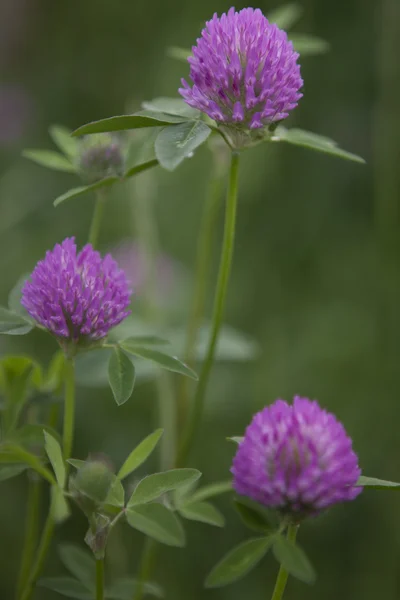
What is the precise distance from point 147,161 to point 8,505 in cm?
108

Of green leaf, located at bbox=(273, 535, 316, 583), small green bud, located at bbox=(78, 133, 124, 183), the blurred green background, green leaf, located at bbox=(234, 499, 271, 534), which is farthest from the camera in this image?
the blurred green background

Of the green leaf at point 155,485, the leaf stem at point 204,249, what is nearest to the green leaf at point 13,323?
the green leaf at point 155,485

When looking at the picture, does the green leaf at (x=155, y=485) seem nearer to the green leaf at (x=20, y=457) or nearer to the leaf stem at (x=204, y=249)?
the green leaf at (x=20, y=457)

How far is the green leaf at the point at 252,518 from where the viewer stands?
2.60 ft

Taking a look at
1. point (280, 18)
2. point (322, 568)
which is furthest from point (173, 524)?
point (322, 568)

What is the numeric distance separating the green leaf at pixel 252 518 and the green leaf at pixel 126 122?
1.35 feet

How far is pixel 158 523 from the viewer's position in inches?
30.1

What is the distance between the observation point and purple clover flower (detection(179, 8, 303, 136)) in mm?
818

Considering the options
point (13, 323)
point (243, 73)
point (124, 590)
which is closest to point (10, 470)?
point (13, 323)

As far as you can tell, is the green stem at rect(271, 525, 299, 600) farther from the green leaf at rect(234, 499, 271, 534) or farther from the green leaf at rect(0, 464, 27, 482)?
the green leaf at rect(0, 464, 27, 482)

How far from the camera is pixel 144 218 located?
5.90 feet

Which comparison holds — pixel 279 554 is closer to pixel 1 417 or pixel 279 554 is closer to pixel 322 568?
pixel 1 417

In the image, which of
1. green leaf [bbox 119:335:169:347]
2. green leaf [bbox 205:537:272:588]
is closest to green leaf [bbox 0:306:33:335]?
green leaf [bbox 119:335:169:347]

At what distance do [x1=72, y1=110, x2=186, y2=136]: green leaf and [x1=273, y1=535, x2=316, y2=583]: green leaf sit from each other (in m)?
0.45
